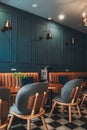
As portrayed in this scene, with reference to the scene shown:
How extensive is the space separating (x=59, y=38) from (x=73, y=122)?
4627mm

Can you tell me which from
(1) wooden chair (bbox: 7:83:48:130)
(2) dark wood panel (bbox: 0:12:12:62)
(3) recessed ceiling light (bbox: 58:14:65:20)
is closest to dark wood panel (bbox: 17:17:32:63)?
(2) dark wood panel (bbox: 0:12:12:62)

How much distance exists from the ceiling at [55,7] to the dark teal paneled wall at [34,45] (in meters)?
0.27

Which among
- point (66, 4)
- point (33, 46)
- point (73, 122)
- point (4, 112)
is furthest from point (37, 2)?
point (4, 112)

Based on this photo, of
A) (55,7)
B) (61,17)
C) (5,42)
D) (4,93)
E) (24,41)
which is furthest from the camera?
(61,17)

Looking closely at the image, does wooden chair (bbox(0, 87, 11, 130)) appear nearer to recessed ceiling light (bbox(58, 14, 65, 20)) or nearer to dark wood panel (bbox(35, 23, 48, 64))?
dark wood panel (bbox(35, 23, 48, 64))

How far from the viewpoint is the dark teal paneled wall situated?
531cm

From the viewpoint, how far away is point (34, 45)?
620 centimetres

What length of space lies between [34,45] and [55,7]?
1.60 metres

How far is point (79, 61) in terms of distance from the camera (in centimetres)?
858

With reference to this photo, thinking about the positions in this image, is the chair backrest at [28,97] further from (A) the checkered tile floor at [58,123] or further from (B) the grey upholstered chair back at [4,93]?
(A) the checkered tile floor at [58,123]

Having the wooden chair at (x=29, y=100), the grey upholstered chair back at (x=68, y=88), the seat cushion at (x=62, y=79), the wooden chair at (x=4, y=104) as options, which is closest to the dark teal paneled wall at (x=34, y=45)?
the seat cushion at (x=62, y=79)

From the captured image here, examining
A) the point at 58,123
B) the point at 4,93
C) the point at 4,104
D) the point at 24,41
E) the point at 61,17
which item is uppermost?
the point at 61,17

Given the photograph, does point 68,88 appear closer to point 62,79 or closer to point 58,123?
point 58,123

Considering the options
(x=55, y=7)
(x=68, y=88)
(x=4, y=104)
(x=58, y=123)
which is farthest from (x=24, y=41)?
(x=4, y=104)
